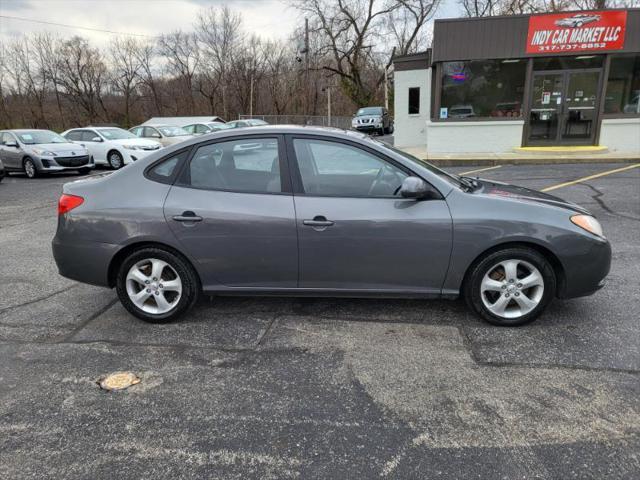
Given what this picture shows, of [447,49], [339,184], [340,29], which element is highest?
[340,29]

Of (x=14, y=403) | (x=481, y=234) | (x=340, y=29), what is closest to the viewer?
(x=14, y=403)

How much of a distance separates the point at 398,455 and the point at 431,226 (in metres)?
1.69

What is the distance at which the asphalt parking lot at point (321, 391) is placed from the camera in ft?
7.63

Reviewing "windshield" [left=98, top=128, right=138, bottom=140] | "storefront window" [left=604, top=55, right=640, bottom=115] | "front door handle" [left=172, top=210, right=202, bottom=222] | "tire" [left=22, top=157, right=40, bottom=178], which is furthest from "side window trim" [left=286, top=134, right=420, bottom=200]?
"windshield" [left=98, top=128, right=138, bottom=140]

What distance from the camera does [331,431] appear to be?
254 centimetres

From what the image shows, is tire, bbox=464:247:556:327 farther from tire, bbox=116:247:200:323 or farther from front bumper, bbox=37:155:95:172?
front bumper, bbox=37:155:95:172

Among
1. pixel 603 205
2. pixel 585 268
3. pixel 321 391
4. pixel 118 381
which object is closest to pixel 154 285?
pixel 118 381

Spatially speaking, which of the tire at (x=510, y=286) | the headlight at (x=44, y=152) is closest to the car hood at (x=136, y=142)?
the headlight at (x=44, y=152)

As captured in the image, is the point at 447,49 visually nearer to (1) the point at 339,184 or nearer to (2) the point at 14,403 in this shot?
(1) the point at 339,184

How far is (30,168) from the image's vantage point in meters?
14.4

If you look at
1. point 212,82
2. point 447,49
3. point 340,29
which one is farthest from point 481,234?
point 212,82

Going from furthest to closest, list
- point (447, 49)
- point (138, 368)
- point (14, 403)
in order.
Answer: point (447, 49), point (138, 368), point (14, 403)

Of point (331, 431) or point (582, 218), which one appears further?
point (582, 218)

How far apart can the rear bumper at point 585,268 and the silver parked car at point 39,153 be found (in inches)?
584
